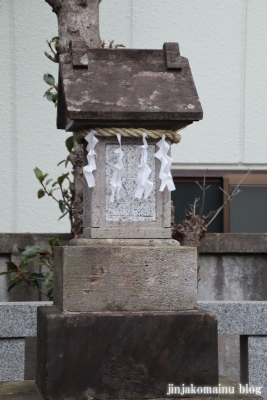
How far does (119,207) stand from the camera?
14.4 feet

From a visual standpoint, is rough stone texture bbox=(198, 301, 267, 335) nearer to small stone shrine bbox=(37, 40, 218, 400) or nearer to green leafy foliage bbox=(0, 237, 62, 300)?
small stone shrine bbox=(37, 40, 218, 400)

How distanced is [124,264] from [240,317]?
1.19m

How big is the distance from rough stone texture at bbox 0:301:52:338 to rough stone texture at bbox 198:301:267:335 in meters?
1.09

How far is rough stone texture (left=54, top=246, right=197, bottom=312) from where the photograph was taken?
4.22m

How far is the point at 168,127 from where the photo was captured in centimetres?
447

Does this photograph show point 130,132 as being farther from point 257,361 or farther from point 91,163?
point 257,361

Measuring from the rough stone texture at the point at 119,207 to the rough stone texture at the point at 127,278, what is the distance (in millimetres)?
142

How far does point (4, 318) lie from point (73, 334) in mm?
940

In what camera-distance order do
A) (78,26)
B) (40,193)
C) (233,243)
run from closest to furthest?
(78,26), (40,193), (233,243)

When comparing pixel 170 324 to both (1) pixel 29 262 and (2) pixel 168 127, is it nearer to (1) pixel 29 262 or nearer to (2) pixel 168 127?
(2) pixel 168 127

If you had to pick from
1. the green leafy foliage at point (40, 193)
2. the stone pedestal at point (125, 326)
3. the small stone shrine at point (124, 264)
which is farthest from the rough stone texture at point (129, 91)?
the green leafy foliage at point (40, 193)

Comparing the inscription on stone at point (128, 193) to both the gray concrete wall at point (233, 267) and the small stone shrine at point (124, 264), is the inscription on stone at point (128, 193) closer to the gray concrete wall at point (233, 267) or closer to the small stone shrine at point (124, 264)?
the small stone shrine at point (124, 264)

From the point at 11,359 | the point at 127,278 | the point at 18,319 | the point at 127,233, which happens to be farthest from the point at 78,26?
the point at 11,359

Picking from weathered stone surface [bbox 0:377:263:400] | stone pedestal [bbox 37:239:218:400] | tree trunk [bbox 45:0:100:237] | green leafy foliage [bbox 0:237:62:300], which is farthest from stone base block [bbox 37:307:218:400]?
tree trunk [bbox 45:0:100:237]
